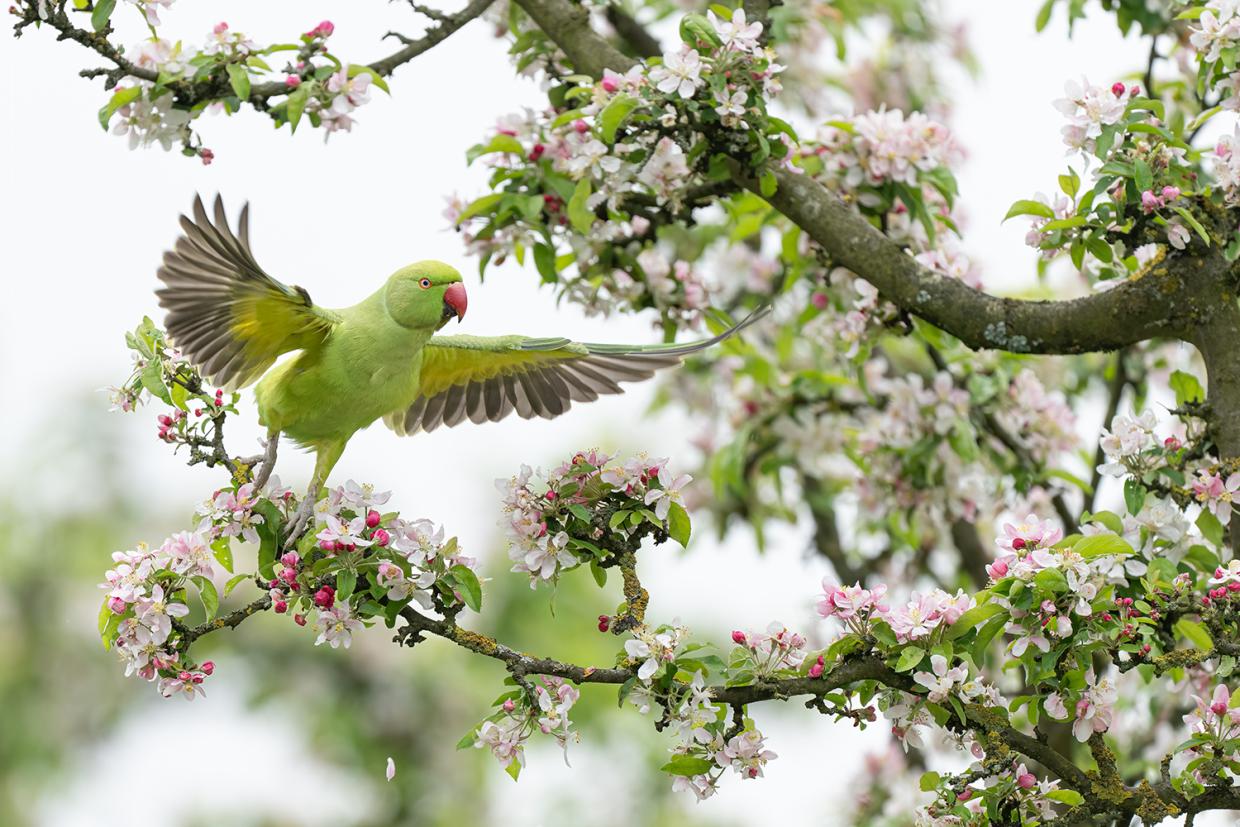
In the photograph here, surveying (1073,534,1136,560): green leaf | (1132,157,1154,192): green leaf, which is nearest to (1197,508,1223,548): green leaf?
(1073,534,1136,560): green leaf

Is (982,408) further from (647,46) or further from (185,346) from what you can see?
(185,346)

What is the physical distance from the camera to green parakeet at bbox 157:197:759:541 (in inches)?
139

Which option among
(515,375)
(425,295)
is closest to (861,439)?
(515,375)

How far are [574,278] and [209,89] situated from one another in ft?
4.27

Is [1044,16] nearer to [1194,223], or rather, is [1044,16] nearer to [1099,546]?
[1194,223]

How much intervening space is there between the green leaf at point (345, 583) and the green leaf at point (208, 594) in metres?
0.27

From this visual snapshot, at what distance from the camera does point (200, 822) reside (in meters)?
12.5

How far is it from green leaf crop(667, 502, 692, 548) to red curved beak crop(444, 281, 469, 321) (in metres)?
1.16

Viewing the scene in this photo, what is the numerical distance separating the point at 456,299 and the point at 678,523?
1.21 m

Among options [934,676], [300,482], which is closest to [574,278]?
[934,676]

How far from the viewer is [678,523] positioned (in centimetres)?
312

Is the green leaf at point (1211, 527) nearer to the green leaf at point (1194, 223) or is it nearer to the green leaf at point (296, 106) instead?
the green leaf at point (1194, 223)

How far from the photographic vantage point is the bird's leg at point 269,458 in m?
3.61

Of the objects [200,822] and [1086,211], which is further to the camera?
[200,822]
